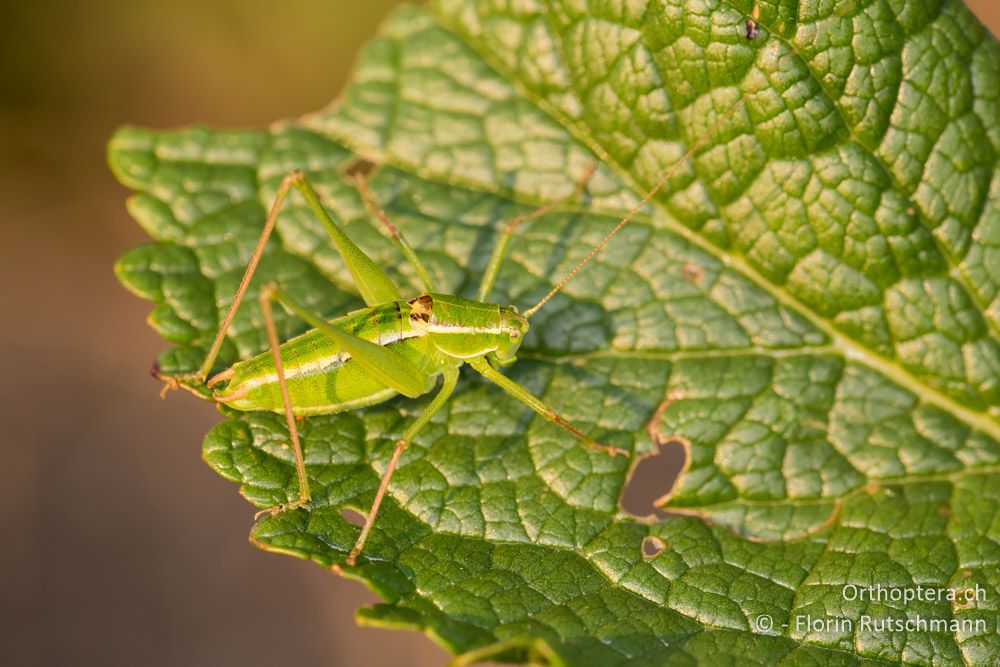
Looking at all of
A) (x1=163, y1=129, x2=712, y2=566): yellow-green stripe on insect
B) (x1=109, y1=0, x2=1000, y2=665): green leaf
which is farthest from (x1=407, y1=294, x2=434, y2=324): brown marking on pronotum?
(x1=109, y1=0, x2=1000, y2=665): green leaf

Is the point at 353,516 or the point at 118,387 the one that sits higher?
the point at 118,387

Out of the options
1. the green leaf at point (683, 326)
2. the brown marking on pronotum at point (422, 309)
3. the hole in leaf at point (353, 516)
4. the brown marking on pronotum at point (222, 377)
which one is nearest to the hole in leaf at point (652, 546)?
the green leaf at point (683, 326)

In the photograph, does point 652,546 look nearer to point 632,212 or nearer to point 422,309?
point 422,309

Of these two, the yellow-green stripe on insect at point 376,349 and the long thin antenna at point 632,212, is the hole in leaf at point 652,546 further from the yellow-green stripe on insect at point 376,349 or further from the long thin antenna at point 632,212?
the long thin antenna at point 632,212

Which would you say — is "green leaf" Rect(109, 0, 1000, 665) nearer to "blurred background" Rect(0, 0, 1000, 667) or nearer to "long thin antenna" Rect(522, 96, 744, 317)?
"long thin antenna" Rect(522, 96, 744, 317)

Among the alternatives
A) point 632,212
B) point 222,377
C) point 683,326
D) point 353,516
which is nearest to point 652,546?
point 683,326

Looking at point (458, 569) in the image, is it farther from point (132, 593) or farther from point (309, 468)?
point (132, 593)
